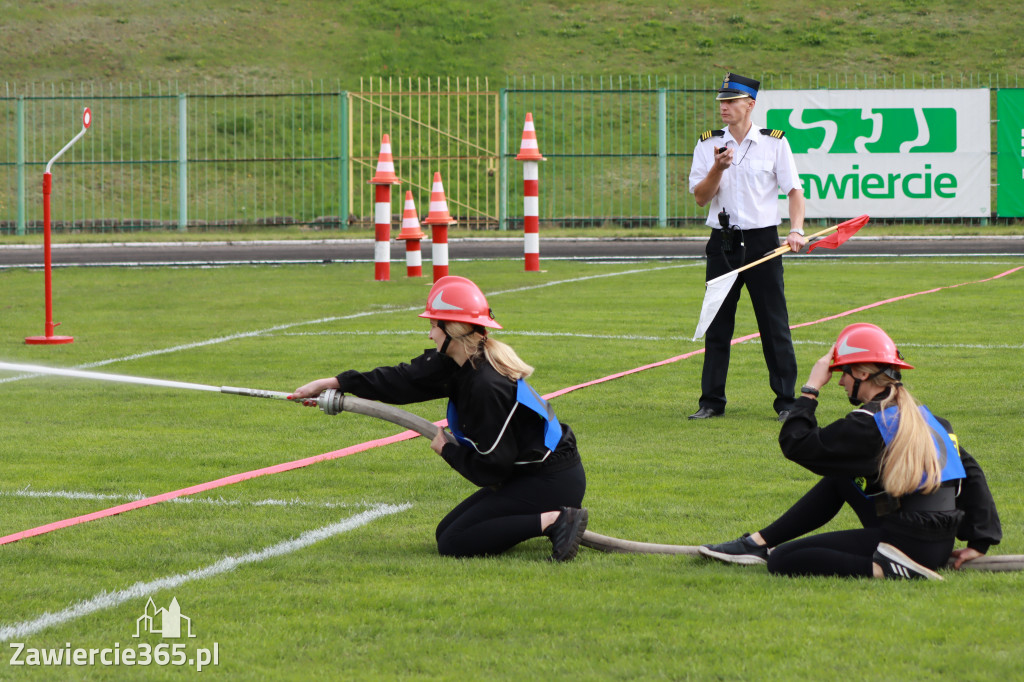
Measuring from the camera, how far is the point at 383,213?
17.8 m

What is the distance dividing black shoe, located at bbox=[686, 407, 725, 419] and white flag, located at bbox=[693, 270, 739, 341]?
0.59 m

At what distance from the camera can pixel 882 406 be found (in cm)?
505

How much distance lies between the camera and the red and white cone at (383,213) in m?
17.6

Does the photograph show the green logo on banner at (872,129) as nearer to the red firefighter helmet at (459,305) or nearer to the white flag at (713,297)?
the white flag at (713,297)

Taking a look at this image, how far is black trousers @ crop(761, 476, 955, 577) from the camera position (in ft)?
16.8

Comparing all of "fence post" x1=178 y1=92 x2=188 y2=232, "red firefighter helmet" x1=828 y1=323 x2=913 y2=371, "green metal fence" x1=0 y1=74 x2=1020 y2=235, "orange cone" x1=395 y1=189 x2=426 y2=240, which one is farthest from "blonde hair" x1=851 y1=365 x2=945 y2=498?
"fence post" x1=178 y1=92 x2=188 y2=232

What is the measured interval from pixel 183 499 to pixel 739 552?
2.84m

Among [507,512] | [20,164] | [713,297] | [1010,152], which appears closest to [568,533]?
[507,512]

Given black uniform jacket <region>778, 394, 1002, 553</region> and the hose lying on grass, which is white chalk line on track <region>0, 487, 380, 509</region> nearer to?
the hose lying on grass

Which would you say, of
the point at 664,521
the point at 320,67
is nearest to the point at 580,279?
A: the point at 664,521

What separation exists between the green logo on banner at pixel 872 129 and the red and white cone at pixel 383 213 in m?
9.53

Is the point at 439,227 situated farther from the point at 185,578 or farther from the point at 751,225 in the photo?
the point at 185,578

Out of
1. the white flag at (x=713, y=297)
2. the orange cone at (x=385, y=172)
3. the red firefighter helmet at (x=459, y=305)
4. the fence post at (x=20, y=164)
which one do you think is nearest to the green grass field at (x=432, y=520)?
the white flag at (x=713, y=297)

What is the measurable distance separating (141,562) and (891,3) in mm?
45877
